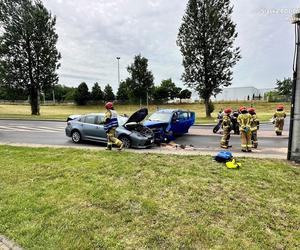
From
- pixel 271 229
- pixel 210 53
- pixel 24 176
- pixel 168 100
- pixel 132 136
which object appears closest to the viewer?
pixel 271 229

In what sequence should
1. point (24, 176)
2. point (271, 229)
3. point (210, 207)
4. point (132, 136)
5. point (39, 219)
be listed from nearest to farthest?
point (271, 229) → point (39, 219) → point (210, 207) → point (24, 176) → point (132, 136)

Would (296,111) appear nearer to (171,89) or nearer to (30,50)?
(30,50)

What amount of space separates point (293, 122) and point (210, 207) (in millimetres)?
4777

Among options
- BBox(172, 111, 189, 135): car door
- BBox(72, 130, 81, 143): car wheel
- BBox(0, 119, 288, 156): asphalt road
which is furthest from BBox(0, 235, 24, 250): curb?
BBox(172, 111, 189, 135): car door

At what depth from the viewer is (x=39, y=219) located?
4.54 m

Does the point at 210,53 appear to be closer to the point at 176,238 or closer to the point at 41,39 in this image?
the point at 41,39

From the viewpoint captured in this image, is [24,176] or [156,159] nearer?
[24,176]

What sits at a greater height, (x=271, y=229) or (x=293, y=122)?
(x=293, y=122)

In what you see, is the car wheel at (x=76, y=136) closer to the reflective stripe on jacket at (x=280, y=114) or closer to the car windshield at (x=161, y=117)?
the car windshield at (x=161, y=117)

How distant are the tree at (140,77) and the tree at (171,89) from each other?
2519 centimetres

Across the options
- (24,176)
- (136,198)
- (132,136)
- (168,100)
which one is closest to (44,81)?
(132,136)

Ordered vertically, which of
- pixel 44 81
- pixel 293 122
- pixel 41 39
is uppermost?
pixel 41 39

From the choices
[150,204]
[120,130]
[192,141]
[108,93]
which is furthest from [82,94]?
[150,204]

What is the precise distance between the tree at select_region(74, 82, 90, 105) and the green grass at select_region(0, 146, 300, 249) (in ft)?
204
